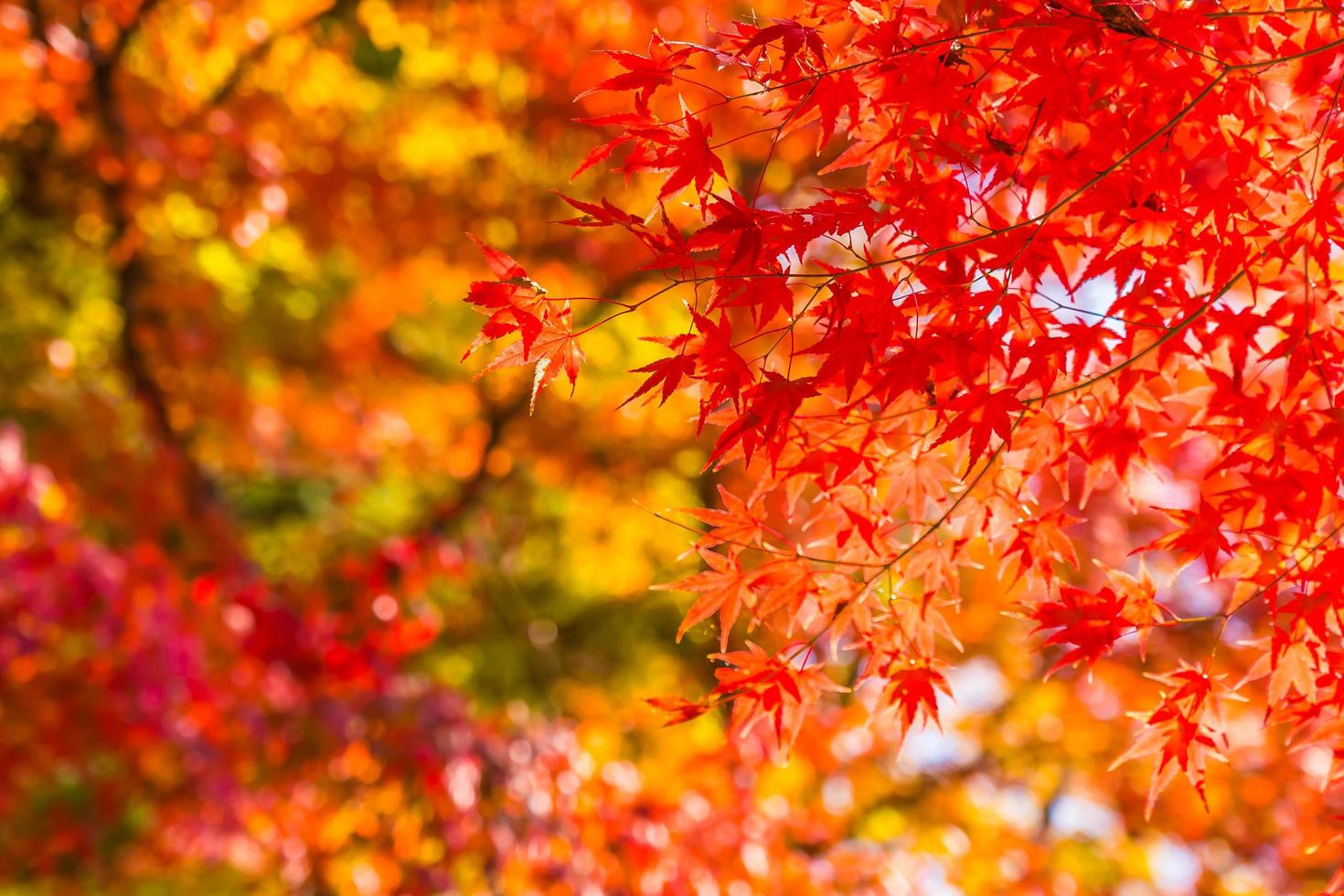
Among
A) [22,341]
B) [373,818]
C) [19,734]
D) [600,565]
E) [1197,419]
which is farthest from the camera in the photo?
[600,565]

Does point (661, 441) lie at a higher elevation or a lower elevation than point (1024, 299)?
lower

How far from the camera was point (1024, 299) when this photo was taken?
1.81 metres

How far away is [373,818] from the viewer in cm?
486

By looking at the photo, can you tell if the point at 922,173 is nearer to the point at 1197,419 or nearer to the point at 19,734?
the point at 1197,419

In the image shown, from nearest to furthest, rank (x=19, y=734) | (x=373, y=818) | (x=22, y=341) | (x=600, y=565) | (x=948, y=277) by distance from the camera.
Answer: (x=948, y=277), (x=373, y=818), (x=19, y=734), (x=22, y=341), (x=600, y=565)

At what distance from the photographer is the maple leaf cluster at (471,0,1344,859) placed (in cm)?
163

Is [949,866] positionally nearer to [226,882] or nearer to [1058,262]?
[1058,262]

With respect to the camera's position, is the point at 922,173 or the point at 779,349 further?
the point at 779,349

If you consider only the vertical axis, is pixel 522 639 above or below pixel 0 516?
below

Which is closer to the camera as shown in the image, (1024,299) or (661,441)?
(1024,299)

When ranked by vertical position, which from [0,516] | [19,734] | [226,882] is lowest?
[226,882]

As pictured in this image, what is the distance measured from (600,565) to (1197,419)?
634 centimetres

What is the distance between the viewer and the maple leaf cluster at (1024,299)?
163 centimetres

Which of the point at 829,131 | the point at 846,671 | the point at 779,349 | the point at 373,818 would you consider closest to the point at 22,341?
the point at 373,818
